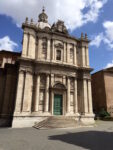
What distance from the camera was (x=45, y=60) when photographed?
20.7 m

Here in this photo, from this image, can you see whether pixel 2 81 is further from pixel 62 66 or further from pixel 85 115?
pixel 85 115

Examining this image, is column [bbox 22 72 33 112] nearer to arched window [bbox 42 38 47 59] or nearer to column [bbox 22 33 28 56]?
column [bbox 22 33 28 56]

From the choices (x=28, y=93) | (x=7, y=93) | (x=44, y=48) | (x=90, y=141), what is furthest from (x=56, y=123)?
(x=44, y=48)

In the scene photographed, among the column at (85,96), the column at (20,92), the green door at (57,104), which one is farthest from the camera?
the column at (85,96)

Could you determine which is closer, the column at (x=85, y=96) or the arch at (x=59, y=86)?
the arch at (x=59, y=86)

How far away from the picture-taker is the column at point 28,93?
17.4m

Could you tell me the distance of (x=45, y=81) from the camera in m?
19.8

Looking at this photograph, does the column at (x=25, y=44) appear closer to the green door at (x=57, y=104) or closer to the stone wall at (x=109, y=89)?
the green door at (x=57, y=104)

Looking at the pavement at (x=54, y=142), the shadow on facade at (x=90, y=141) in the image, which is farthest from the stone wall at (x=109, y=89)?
the shadow on facade at (x=90, y=141)

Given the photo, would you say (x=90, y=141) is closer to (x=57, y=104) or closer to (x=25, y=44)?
(x=57, y=104)

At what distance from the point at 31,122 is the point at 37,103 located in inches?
99.6

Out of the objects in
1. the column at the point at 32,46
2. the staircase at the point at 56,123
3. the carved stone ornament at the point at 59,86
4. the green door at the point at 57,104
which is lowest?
the staircase at the point at 56,123

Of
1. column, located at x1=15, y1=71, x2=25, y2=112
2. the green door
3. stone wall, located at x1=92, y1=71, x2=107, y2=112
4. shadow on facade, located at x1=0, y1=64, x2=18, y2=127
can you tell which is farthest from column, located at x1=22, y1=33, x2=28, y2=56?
stone wall, located at x1=92, y1=71, x2=107, y2=112

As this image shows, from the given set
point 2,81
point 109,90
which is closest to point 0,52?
point 2,81
